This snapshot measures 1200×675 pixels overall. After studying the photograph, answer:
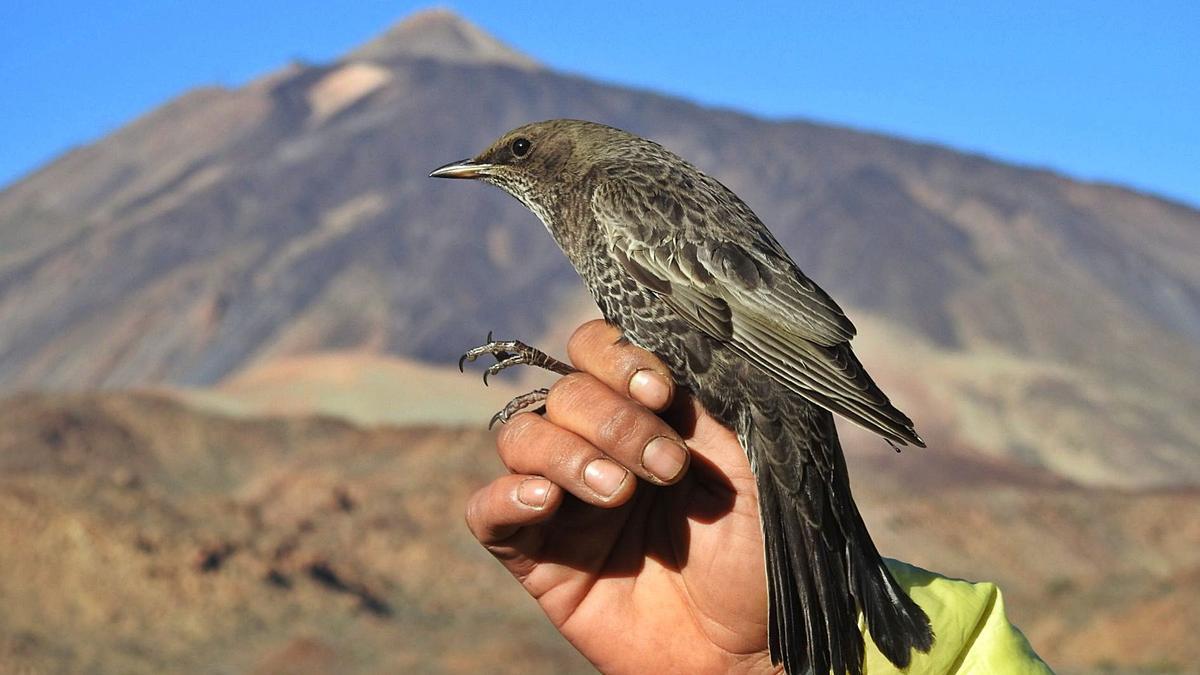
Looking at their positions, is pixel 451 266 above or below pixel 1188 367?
above

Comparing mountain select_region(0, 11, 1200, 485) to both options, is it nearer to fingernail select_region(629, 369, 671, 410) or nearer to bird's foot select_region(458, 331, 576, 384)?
bird's foot select_region(458, 331, 576, 384)

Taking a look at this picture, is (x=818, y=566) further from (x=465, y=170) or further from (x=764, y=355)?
(x=465, y=170)

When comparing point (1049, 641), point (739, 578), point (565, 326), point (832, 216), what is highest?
point (832, 216)

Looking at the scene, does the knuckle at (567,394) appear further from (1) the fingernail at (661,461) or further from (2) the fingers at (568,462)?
(1) the fingernail at (661,461)

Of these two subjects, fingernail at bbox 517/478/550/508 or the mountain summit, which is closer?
fingernail at bbox 517/478/550/508

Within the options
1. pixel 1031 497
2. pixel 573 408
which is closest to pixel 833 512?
pixel 573 408

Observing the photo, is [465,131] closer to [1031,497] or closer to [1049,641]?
[1031,497]

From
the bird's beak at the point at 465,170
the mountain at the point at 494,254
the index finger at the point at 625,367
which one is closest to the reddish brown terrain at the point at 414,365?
the mountain at the point at 494,254

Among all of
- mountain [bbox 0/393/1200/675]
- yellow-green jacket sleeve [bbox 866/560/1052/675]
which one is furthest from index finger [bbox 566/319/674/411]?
mountain [bbox 0/393/1200/675]
